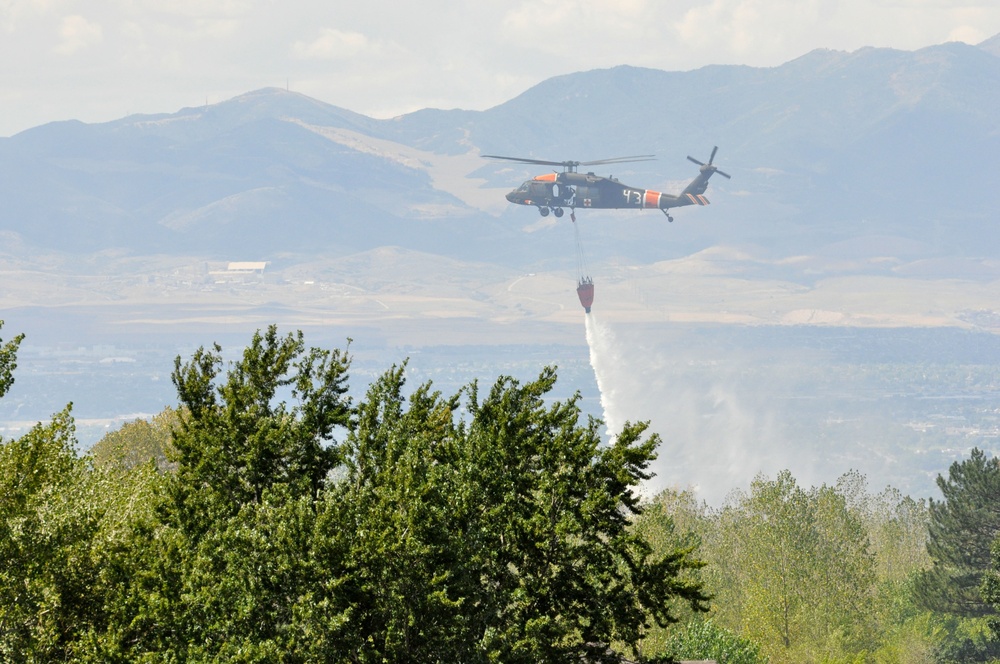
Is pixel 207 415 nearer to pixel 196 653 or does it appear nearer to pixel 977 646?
pixel 196 653

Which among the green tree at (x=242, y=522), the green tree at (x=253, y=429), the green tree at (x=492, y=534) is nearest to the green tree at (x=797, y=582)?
the green tree at (x=492, y=534)

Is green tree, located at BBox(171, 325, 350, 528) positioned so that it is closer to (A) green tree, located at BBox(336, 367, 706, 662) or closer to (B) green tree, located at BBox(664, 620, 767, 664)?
(A) green tree, located at BBox(336, 367, 706, 662)

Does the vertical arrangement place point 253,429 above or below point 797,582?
above

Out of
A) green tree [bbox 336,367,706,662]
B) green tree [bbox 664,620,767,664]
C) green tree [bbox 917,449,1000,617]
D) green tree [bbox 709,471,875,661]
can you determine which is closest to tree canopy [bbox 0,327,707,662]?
green tree [bbox 336,367,706,662]

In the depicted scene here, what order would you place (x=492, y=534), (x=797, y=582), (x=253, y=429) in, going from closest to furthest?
(x=492, y=534) → (x=253, y=429) → (x=797, y=582)

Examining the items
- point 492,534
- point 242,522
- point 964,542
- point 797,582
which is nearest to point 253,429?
point 242,522

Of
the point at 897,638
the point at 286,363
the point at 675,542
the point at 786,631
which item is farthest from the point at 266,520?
the point at 897,638

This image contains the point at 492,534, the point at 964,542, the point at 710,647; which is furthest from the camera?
the point at 964,542

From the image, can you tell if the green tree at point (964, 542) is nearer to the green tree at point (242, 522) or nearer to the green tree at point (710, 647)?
Answer: the green tree at point (710, 647)

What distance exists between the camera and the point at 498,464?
37.0m

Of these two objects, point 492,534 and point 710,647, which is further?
Answer: point 710,647

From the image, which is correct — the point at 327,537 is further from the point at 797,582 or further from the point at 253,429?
the point at 797,582

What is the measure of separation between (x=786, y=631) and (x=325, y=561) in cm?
6540

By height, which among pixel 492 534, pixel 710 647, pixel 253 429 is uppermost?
pixel 253 429
